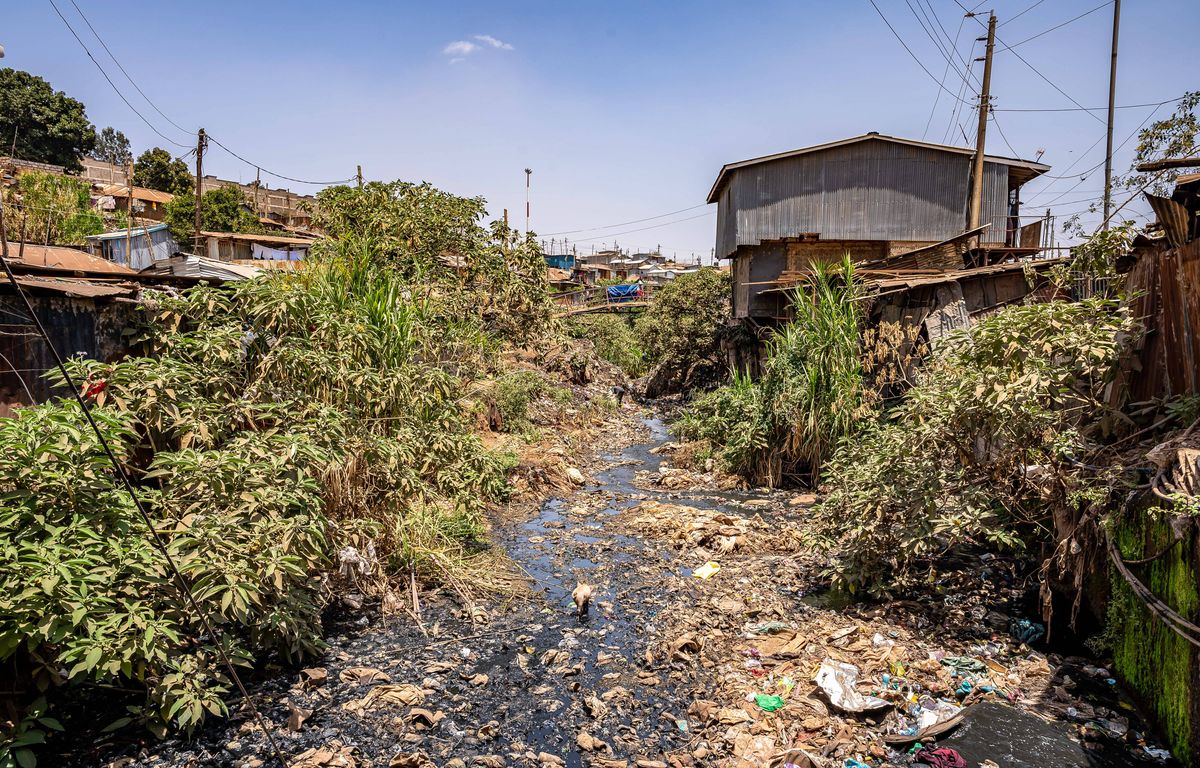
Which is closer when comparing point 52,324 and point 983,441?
point 52,324

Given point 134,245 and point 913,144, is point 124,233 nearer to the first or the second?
point 134,245

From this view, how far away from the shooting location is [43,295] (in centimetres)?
512

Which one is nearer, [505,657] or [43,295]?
[43,295]

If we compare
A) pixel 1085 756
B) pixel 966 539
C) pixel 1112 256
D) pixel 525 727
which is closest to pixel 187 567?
pixel 525 727

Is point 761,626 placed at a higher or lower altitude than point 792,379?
lower

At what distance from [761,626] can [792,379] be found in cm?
548

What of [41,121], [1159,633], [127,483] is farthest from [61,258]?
[41,121]

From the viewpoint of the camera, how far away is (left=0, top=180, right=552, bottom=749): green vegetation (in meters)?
3.76

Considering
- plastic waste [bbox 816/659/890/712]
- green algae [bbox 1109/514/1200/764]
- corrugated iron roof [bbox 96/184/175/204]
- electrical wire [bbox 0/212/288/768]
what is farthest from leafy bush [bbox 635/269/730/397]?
corrugated iron roof [bbox 96/184/175/204]

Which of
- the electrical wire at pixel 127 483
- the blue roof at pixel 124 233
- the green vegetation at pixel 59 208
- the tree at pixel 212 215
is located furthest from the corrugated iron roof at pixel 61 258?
the tree at pixel 212 215

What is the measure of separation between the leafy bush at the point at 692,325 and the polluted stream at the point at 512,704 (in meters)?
14.1

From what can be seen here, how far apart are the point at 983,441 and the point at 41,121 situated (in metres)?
41.6

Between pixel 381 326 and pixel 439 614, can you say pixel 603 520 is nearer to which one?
pixel 439 614

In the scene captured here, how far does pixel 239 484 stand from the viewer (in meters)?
4.77
